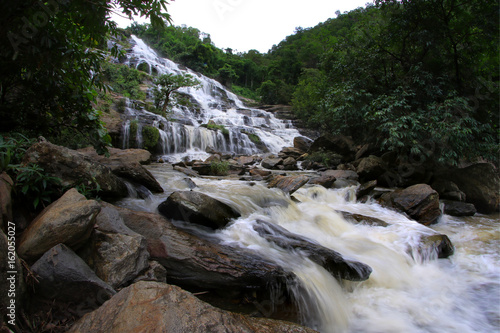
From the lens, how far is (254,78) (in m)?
54.7

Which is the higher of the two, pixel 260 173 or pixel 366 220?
pixel 260 173

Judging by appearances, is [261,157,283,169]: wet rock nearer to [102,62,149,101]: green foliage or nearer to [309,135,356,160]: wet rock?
[309,135,356,160]: wet rock

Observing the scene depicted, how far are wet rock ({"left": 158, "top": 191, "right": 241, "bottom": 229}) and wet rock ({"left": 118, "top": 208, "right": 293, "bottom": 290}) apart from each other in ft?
2.21

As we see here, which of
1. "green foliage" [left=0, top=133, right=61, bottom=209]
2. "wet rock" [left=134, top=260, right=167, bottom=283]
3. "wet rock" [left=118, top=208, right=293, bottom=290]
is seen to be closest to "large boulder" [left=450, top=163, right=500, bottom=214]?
"wet rock" [left=118, top=208, right=293, bottom=290]

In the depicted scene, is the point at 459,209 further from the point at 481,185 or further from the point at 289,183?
the point at 289,183

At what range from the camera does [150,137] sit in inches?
535

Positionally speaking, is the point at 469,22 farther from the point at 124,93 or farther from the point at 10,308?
the point at 124,93

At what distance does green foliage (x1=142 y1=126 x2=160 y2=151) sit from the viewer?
13.5 m

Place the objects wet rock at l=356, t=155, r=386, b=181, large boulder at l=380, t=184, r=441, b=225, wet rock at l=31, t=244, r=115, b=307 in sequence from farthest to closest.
Result: wet rock at l=356, t=155, r=386, b=181 < large boulder at l=380, t=184, r=441, b=225 < wet rock at l=31, t=244, r=115, b=307

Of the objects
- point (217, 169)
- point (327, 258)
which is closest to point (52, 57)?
point (327, 258)

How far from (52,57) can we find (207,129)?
50.1 ft

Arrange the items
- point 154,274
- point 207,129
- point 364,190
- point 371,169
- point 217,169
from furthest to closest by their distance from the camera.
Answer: point 207,129 < point 217,169 < point 371,169 < point 364,190 < point 154,274

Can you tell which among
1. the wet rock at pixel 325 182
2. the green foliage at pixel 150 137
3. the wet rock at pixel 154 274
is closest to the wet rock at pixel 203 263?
the wet rock at pixel 154 274

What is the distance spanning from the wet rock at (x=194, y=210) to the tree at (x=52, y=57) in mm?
1730
